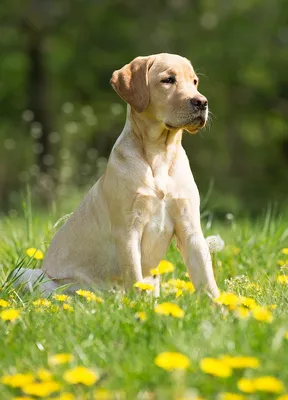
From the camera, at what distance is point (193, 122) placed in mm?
4156

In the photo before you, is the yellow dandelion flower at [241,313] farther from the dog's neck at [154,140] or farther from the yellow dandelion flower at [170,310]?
the dog's neck at [154,140]

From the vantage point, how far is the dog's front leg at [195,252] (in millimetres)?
4195

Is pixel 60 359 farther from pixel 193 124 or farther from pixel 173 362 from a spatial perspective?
pixel 193 124

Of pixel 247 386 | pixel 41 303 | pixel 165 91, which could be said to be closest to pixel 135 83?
pixel 165 91

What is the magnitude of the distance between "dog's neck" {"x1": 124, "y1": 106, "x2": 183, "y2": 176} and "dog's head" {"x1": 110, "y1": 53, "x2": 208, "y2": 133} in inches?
2.1

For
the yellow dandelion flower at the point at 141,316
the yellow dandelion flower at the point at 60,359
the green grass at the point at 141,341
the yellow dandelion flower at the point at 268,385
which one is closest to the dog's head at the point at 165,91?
the green grass at the point at 141,341

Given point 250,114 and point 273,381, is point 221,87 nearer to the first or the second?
point 250,114

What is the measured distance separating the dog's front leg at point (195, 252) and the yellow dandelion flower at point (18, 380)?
182 cm

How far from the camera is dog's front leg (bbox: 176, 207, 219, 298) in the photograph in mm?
4195

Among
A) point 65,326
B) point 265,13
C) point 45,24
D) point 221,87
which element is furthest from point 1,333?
point 221,87

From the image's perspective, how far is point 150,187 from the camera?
13.6 ft

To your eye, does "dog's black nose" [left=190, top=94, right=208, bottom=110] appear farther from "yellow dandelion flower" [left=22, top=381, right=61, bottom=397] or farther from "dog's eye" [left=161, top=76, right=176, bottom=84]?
"yellow dandelion flower" [left=22, top=381, right=61, bottom=397]

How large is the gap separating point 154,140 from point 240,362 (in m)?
2.12

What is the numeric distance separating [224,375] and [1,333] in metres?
1.15
